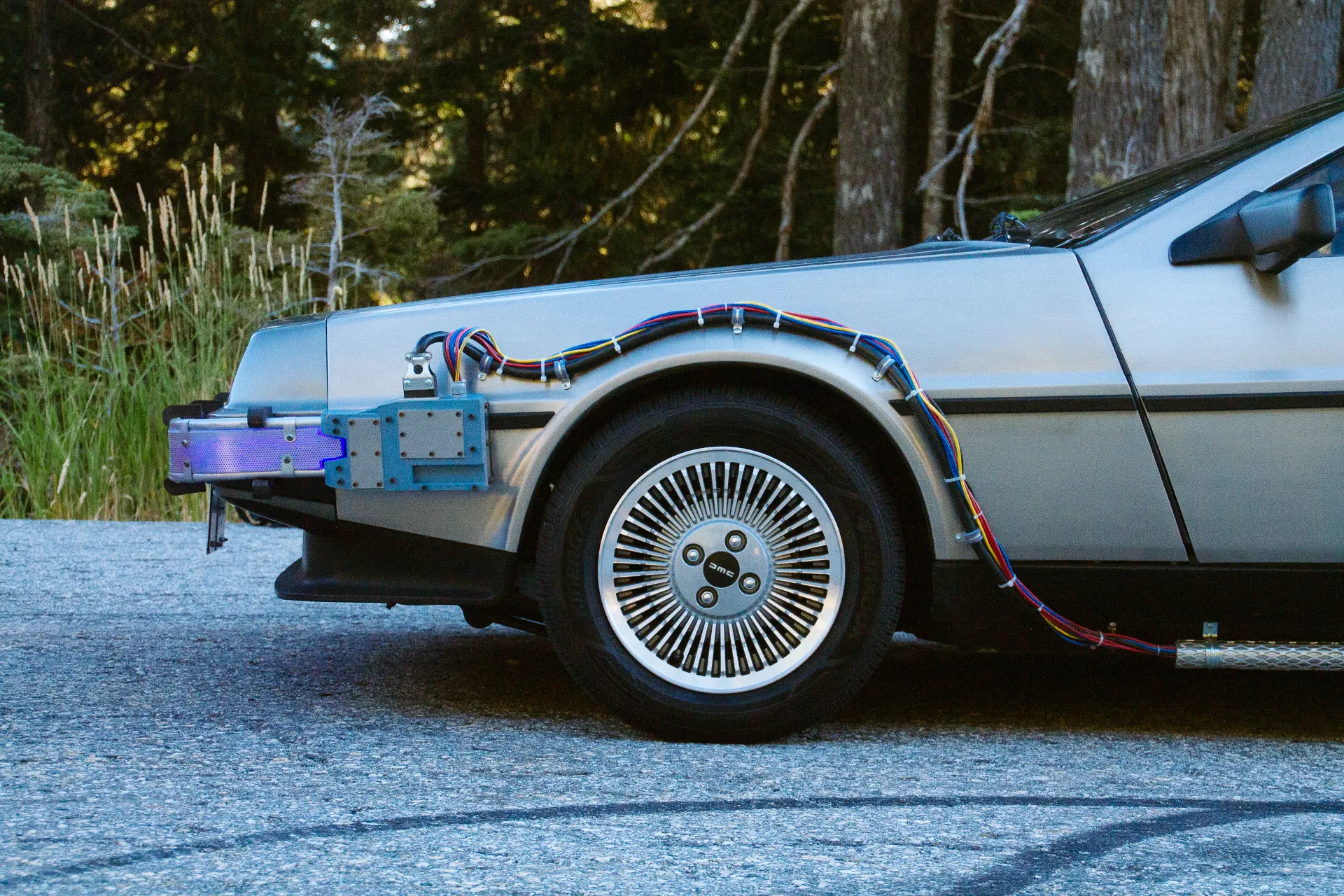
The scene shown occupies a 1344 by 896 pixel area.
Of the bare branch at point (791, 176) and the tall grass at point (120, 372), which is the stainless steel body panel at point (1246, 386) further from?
the bare branch at point (791, 176)

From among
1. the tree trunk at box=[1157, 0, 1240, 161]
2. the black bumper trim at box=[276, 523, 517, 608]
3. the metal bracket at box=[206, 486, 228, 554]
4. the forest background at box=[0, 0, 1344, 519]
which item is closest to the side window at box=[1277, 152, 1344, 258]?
the black bumper trim at box=[276, 523, 517, 608]

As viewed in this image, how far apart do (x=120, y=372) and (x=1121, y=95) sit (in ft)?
21.4

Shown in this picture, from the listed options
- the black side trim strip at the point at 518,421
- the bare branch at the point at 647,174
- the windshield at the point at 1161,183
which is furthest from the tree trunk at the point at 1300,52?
the black side trim strip at the point at 518,421

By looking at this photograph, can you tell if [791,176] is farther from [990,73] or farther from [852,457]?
[852,457]

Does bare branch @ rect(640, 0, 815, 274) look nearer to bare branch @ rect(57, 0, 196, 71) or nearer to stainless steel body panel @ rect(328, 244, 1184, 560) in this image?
bare branch @ rect(57, 0, 196, 71)

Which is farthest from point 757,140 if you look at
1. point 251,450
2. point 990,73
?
point 251,450

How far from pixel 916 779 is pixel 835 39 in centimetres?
1257

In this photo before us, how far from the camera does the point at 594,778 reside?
2916mm

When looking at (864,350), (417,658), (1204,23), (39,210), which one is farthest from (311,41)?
(864,350)

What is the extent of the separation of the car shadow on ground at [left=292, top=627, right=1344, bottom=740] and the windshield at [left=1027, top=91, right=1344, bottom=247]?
1.09 meters

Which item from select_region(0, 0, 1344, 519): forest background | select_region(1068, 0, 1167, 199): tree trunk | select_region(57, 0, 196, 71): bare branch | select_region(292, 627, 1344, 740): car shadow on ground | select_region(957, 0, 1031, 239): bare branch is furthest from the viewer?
select_region(57, 0, 196, 71): bare branch

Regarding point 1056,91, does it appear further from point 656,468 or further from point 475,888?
point 475,888

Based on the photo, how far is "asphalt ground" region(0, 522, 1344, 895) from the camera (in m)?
2.36

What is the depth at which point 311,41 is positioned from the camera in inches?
649
